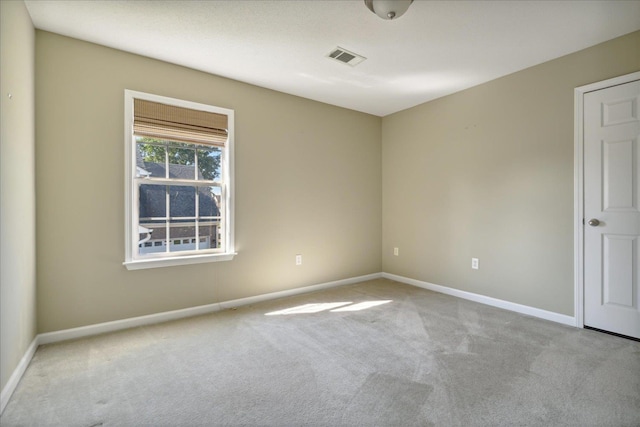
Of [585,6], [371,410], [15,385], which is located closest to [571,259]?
[585,6]

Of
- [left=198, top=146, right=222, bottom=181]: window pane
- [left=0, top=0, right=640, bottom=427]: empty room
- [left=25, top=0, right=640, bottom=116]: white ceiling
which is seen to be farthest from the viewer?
[left=198, top=146, right=222, bottom=181]: window pane

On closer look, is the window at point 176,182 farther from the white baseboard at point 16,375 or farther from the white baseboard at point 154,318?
the white baseboard at point 16,375

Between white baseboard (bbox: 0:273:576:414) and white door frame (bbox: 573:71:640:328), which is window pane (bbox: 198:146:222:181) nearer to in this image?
white baseboard (bbox: 0:273:576:414)

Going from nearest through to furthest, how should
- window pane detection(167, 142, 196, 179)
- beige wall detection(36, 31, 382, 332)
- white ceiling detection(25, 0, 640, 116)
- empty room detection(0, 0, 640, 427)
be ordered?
empty room detection(0, 0, 640, 427)
white ceiling detection(25, 0, 640, 116)
beige wall detection(36, 31, 382, 332)
window pane detection(167, 142, 196, 179)

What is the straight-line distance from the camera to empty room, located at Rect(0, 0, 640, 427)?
1.87 m

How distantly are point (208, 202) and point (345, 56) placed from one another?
201cm

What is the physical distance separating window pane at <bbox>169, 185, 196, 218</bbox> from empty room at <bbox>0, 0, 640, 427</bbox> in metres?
0.02

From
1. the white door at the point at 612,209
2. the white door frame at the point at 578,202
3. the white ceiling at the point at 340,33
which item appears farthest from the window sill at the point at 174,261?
the white door at the point at 612,209

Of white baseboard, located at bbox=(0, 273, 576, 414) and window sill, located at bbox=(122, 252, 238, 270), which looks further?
window sill, located at bbox=(122, 252, 238, 270)

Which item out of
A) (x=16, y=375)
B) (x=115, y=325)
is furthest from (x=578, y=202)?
(x=16, y=375)

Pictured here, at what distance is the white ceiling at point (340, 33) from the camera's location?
2.22m

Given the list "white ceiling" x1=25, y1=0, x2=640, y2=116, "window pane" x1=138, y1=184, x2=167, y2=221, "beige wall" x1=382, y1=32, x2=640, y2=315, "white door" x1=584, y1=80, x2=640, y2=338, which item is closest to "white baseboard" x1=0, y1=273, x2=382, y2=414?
"window pane" x1=138, y1=184, x2=167, y2=221

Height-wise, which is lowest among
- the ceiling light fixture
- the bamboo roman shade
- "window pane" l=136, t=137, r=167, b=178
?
"window pane" l=136, t=137, r=167, b=178

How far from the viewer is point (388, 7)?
6.86 ft
